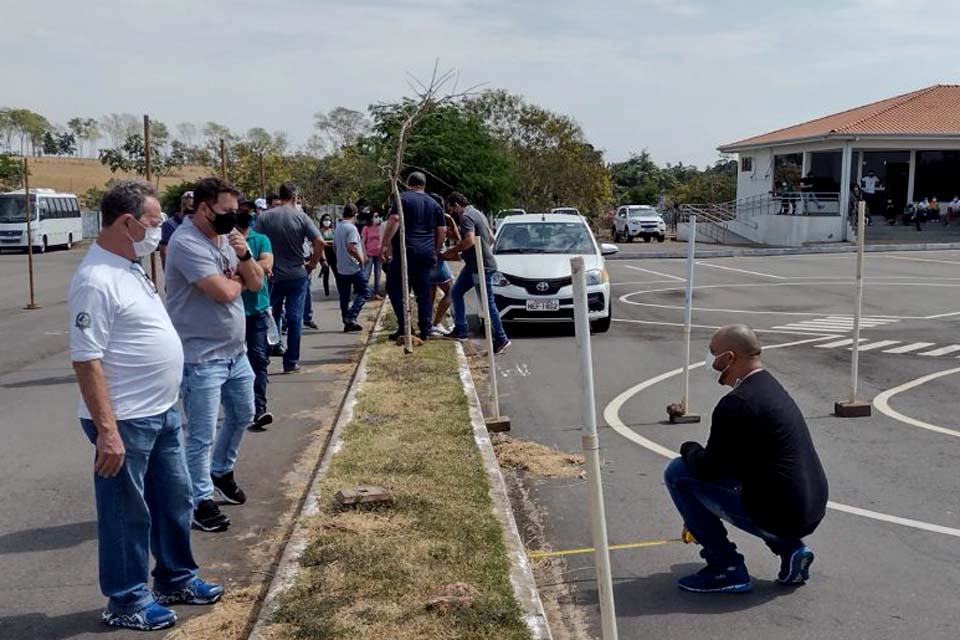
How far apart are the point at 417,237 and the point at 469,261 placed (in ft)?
3.95

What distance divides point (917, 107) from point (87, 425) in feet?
164

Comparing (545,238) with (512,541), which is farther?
(545,238)

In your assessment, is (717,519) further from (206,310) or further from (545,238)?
(545,238)

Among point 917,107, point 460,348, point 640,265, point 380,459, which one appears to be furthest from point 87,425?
point 917,107

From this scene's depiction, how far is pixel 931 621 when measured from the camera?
15.2 feet

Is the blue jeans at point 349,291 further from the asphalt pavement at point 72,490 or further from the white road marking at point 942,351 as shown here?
the white road marking at point 942,351

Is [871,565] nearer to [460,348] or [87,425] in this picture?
[87,425]

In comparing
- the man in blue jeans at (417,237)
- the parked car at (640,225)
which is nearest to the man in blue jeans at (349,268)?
the man in blue jeans at (417,237)

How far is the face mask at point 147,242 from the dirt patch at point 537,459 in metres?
3.55

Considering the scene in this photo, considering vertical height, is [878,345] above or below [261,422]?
above

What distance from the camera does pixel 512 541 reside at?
540cm

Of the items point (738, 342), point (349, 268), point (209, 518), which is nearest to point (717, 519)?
point (738, 342)

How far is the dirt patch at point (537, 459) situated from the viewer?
23.6 feet

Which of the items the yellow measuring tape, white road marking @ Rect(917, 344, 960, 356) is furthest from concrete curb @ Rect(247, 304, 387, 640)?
white road marking @ Rect(917, 344, 960, 356)
